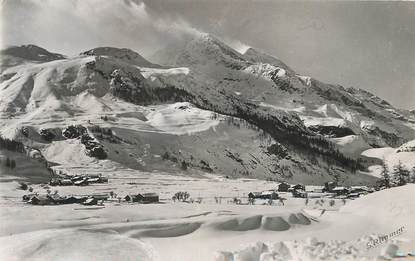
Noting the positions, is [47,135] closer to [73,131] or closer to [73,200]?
[73,131]

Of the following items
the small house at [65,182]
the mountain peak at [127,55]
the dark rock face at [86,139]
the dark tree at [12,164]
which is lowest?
the small house at [65,182]

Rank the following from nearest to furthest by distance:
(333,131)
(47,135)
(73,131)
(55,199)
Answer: (55,199) < (47,135) < (73,131) < (333,131)

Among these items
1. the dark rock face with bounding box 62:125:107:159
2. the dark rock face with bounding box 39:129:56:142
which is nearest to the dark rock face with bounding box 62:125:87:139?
the dark rock face with bounding box 62:125:107:159

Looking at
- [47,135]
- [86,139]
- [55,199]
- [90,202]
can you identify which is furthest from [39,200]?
[47,135]

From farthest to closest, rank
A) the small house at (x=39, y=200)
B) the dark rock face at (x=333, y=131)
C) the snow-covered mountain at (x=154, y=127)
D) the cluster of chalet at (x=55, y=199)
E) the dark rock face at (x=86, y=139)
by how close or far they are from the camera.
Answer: the dark rock face at (x=333, y=131)
the snow-covered mountain at (x=154, y=127)
the dark rock face at (x=86, y=139)
the cluster of chalet at (x=55, y=199)
the small house at (x=39, y=200)

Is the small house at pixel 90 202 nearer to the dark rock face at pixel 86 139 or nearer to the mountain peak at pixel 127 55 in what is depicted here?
the dark rock face at pixel 86 139

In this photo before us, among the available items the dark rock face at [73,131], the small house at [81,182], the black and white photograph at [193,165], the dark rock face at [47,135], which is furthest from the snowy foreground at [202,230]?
the dark rock face at [73,131]

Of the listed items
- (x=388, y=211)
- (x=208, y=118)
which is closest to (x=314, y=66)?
(x=388, y=211)

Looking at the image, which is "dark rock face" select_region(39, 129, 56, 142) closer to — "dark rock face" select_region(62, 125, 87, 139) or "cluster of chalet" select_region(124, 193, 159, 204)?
"dark rock face" select_region(62, 125, 87, 139)
